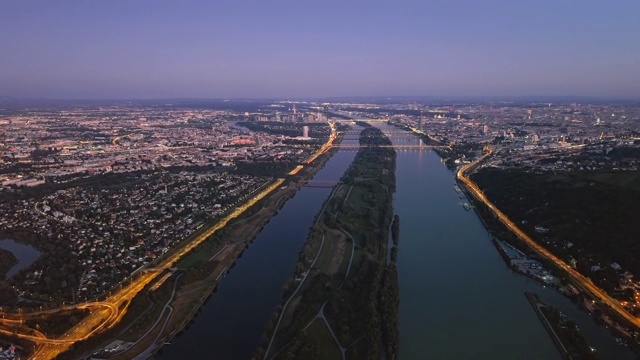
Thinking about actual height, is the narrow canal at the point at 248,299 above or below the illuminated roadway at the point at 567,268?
below

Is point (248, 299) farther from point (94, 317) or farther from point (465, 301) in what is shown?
point (465, 301)

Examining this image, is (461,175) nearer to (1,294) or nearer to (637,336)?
(637,336)

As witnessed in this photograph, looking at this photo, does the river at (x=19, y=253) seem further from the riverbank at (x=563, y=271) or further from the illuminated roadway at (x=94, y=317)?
the riverbank at (x=563, y=271)

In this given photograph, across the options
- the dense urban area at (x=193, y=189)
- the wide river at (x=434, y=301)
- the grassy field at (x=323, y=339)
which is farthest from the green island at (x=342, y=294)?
the dense urban area at (x=193, y=189)

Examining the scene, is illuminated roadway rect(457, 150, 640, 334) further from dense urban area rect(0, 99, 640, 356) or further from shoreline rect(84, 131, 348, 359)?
shoreline rect(84, 131, 348, 359)

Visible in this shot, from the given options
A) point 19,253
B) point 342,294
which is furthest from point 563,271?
point 19,253

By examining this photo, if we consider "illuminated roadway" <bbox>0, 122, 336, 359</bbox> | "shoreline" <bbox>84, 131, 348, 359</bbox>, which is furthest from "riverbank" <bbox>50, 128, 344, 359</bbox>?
"illuminated roadway" <bbox>0, 122, 336, 359</bbox>
